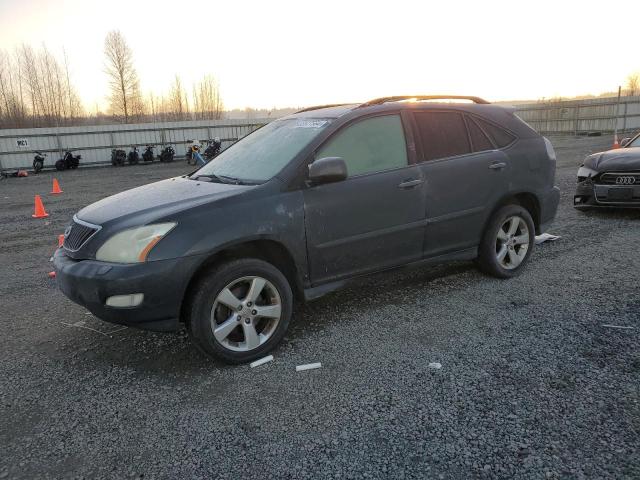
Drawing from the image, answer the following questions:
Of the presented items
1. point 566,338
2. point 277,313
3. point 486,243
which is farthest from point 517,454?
point 486,243

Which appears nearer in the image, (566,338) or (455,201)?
(566,338)

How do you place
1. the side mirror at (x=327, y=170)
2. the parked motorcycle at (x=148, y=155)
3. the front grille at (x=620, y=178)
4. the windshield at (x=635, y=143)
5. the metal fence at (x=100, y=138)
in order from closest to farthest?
the side mirror at (x=327, y=170) → the front grille at (x=620, y=178) → the windshield at (x=635, y=143) → the metal fence at (x=100, y=138) → the parked motorcycle at (x=148, y=155)

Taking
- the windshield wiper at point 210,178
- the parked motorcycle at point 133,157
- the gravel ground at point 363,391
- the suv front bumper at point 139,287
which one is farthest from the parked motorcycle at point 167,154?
the suv front bumper at point 139,287

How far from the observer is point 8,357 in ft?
12.3

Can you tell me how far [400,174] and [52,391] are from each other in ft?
9.93

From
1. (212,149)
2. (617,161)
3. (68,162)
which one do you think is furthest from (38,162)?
(617,161)

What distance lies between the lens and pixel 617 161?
7141mm

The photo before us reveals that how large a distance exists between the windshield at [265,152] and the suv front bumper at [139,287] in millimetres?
995

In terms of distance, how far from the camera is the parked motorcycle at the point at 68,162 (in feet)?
75.4

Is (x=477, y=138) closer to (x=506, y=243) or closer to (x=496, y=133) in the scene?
(x=496, y=133)

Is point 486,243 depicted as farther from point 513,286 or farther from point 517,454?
point 517,454

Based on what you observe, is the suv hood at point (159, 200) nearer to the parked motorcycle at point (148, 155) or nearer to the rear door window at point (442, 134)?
the rear door window at point (442, 134)

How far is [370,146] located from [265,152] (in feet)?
2.93

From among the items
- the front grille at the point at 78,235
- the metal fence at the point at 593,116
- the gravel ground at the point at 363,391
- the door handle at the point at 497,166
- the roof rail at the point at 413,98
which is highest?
the metal fence at the point at 593,116
